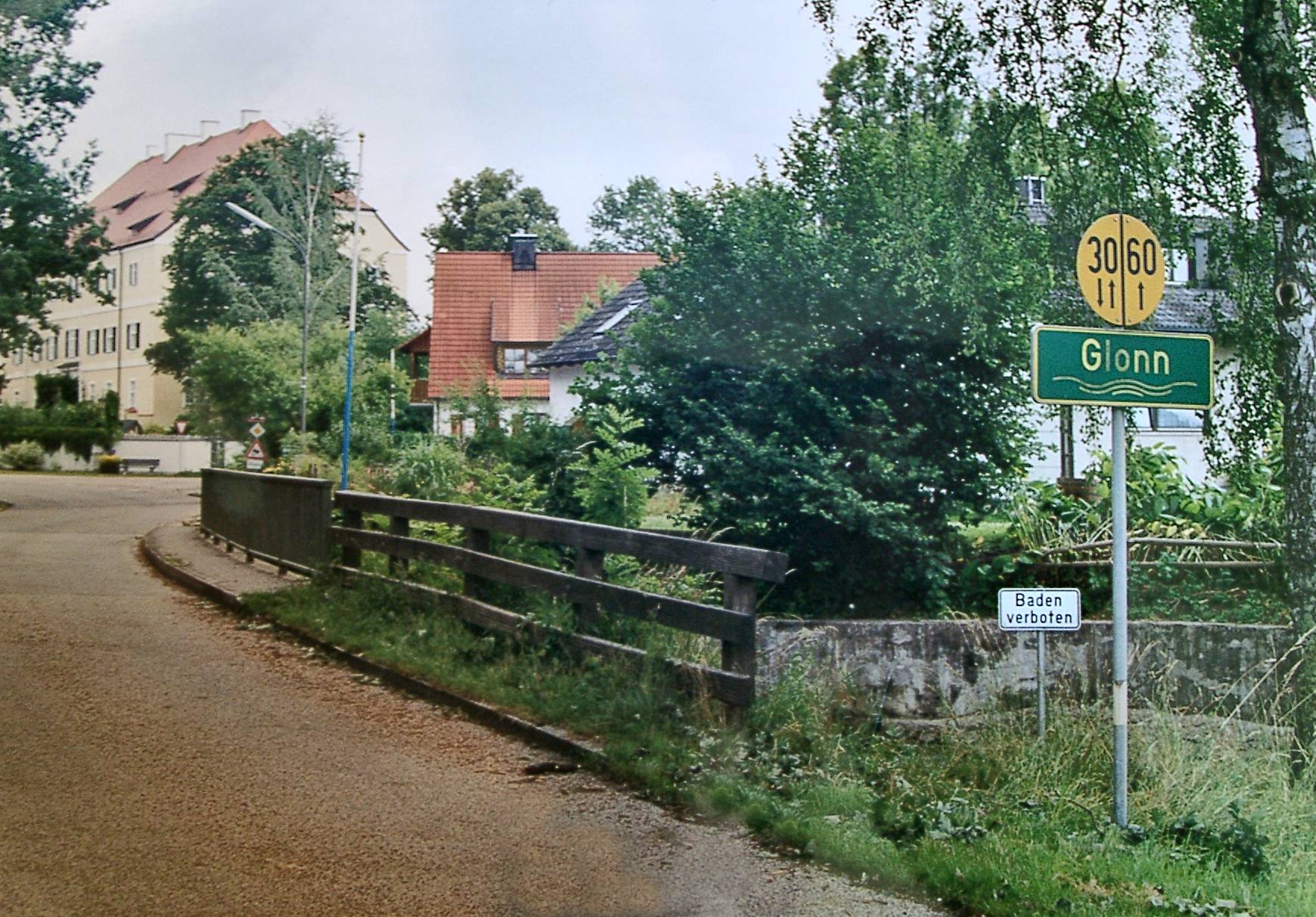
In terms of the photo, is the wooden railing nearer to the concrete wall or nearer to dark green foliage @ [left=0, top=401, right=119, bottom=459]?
the concrete wall

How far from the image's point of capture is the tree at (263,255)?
3584 centimetres

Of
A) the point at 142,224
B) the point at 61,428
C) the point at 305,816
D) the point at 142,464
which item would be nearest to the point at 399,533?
the point at 305,816

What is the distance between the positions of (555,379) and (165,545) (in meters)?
5.78

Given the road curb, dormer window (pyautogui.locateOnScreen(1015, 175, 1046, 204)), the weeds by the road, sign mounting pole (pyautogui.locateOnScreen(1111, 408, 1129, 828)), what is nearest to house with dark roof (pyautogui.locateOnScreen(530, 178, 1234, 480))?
dormer window (pyautogui.locateOnScreen(1015, 175, 1046, 204))

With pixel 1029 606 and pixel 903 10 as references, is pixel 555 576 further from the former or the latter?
pixel 903 10

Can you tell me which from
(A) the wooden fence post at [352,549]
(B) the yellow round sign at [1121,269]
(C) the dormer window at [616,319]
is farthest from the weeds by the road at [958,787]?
(C) the dormer window at [616,319]

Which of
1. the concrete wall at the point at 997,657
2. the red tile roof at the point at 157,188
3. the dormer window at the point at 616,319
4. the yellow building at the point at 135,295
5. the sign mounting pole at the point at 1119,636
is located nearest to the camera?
the sign mounting pole at the point at 1119,636

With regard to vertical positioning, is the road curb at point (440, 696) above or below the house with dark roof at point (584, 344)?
below

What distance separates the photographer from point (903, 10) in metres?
10.2

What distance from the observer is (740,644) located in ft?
23.2

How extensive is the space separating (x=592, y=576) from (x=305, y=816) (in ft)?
9.50

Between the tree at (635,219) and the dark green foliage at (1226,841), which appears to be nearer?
the dark green foliage at (1226,841)

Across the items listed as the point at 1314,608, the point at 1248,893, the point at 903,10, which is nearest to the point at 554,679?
the point at 1248,893

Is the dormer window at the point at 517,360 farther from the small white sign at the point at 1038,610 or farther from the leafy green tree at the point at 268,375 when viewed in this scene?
the small white sign at the point at 1038,610
